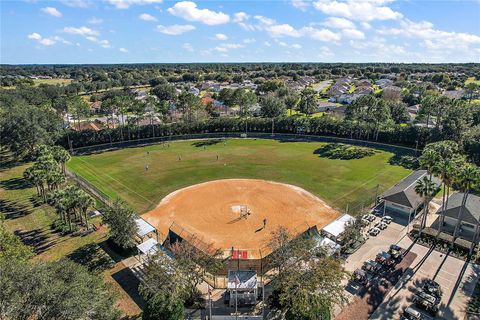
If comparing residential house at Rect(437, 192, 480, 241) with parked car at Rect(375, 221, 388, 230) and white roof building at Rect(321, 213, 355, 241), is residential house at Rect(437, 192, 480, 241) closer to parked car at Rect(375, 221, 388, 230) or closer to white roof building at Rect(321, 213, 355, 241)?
parked car at Rect(375, 221, 388, 230)

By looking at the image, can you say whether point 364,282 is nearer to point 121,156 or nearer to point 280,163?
point 280,163

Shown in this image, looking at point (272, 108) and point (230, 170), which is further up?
point (272, 108)

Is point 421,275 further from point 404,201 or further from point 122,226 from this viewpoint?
point 122,226

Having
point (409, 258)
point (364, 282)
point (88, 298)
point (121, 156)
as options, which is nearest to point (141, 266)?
point (88, 298)

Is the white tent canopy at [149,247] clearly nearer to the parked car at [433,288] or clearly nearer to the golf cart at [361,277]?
the golf cart at [361,277]

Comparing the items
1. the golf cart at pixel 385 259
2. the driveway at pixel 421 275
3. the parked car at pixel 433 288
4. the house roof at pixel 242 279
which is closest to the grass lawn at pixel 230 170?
the driveway at pixel 421 275

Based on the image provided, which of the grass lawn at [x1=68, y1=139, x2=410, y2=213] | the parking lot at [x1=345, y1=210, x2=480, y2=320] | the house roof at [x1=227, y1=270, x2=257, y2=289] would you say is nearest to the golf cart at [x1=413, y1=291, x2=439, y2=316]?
the parking lot at [x1=345, y1=210, x2=480, y2=320]

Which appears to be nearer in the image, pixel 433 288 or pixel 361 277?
pixel 433 288

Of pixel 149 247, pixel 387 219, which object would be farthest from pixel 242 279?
pixel 387 219
